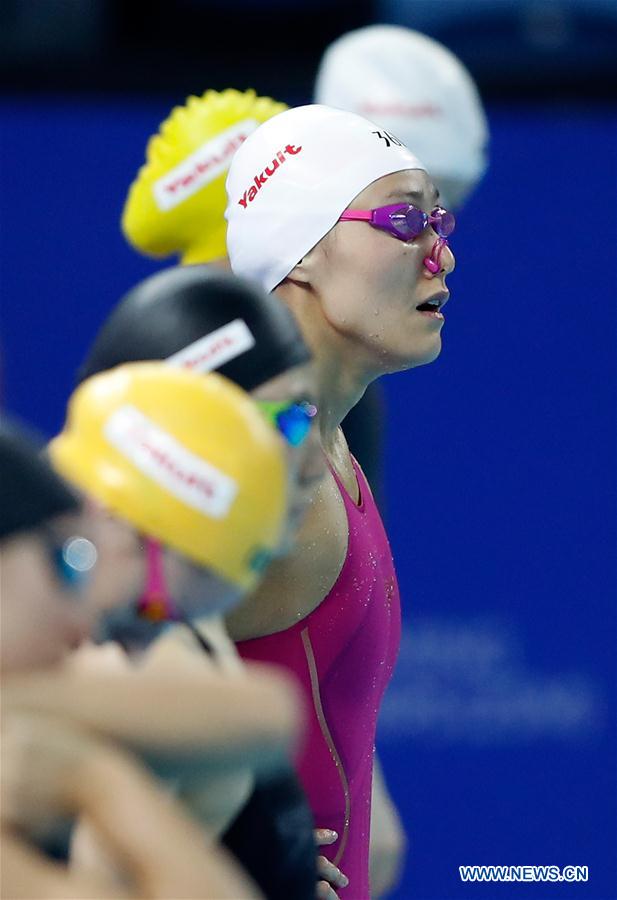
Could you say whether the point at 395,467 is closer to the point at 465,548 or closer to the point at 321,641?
the point at 465,548

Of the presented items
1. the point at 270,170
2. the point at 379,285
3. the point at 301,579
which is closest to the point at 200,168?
the point at 270,170

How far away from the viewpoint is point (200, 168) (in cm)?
438

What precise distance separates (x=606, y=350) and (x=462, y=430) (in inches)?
20.1

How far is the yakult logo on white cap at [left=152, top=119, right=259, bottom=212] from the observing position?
4352mm

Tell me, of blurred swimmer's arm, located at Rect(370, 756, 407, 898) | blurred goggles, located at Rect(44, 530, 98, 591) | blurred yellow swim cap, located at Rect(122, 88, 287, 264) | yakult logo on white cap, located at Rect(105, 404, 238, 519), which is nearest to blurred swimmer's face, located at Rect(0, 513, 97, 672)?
blurred goggles, located at Rect(44, 530, 98, 591)

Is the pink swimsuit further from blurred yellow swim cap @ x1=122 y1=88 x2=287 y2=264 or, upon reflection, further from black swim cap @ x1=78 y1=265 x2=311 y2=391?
blurred yellow swim cap @ x1=122 y1=88 x2=287 y2=264

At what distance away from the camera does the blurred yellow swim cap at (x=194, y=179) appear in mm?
4352

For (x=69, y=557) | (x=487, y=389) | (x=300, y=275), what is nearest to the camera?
(x=69, y=557)

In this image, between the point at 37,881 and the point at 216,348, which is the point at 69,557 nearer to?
the point at 37,881

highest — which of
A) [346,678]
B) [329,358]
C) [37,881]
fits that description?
[329,358]

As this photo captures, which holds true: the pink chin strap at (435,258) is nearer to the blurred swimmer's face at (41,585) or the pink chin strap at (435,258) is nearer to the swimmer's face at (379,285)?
the swimmer's face at (379,285)

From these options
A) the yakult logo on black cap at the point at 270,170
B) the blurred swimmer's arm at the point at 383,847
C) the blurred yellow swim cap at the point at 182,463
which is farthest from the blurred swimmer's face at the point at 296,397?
the blurred swimmer's arm at the point at 383,847

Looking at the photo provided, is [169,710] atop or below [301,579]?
below

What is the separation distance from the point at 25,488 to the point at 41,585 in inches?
3.9
